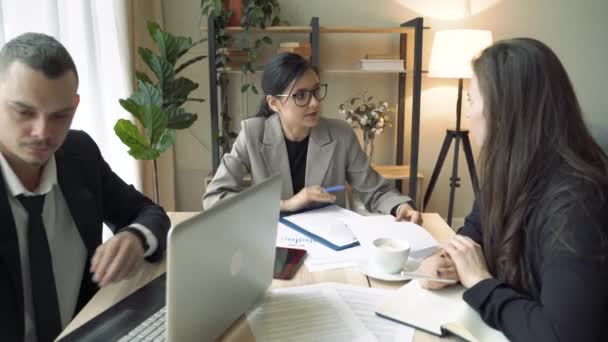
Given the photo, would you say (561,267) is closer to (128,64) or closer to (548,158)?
(548,158)

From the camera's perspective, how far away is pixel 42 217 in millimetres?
Answer: 1081

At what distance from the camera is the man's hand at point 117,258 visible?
992 millimetres

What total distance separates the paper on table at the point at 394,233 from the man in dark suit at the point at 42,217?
534 millimetres

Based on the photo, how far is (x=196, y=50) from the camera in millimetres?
3303

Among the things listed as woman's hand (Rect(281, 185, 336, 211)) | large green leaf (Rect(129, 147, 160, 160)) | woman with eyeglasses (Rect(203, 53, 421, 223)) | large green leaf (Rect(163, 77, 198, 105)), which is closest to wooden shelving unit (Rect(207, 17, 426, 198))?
large green leaf (Rect(163, 77, 198, 105))

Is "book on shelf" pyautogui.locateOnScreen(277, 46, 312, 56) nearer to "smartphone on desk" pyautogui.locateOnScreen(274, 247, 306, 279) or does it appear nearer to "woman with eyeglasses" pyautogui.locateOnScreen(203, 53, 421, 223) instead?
"woman with eyeglasses" pyautogui.locateOnScreen(203, 53, 421, 223)

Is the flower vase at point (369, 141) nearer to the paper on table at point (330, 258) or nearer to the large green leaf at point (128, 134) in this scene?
the large green leaf at point (128, 134)

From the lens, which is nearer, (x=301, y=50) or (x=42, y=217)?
(x=42, y=217)

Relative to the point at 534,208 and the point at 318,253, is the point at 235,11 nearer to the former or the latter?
the point at 318,253

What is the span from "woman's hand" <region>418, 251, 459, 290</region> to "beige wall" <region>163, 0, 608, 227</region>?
243 cm

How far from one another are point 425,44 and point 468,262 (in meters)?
2.68

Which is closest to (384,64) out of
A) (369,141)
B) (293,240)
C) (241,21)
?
(369,141)

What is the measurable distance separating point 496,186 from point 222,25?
2343 mm

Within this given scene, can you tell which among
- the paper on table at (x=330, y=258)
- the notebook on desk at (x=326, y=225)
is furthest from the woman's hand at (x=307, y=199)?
the paper on table at (x=330, y=258)
